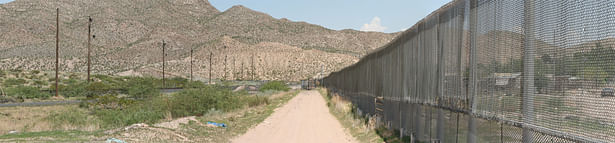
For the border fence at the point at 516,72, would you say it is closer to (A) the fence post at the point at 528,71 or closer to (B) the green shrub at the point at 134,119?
(A) the fence post at the point at 528,71

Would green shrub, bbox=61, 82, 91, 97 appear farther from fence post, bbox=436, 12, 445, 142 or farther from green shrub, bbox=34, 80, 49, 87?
fence post, bbox=436, 12, 445, 142

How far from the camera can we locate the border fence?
325cm

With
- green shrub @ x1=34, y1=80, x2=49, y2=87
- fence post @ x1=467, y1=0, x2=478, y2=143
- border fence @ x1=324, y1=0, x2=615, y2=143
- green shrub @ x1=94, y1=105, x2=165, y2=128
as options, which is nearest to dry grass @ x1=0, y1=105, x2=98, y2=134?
green shrub @ x1=94, y1=105, x2=165, y2=128

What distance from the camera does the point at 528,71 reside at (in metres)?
4.26

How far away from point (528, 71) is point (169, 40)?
406 ft

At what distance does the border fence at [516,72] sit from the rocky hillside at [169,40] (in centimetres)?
9053

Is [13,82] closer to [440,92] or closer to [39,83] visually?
[39,83]

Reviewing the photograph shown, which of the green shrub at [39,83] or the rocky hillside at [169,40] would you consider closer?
the green shrub at [39,83]

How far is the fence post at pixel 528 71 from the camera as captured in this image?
4.20 metres

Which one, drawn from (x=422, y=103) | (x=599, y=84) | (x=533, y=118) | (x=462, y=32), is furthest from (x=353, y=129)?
(x=599, y=84)

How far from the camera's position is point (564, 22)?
3.62 metres

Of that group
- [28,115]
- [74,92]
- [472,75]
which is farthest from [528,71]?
[74,92]

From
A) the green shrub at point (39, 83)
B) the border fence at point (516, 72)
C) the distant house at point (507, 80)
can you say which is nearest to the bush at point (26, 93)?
the green shrub at point (39, 83)

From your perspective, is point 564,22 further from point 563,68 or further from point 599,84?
point 599,84
